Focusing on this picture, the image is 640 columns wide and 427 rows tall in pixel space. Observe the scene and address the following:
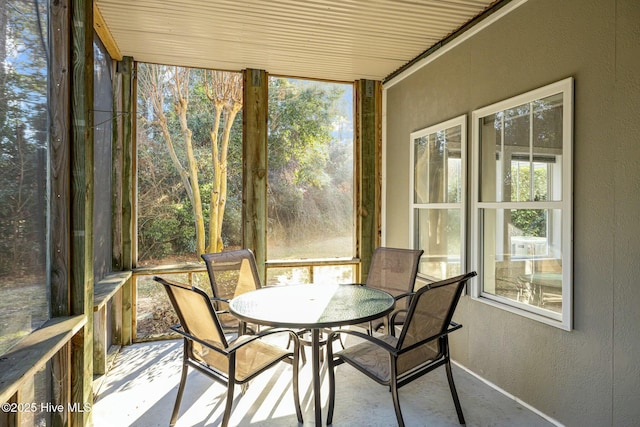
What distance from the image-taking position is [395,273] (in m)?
3.37

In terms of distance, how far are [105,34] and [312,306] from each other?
10.1 feet

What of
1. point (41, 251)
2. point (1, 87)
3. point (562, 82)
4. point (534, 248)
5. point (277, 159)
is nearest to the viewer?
point (1, 87)

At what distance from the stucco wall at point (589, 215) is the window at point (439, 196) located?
593 mm

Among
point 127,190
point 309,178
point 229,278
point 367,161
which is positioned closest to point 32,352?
point 229,278

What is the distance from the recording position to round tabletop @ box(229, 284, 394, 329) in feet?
7.25

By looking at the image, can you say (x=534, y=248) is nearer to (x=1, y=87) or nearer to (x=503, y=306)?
(x=503, y=306)

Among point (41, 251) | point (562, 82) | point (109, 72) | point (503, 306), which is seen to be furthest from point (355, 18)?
point (41, 251)

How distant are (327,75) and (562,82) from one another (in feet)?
8.99

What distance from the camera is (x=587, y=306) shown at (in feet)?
7.15

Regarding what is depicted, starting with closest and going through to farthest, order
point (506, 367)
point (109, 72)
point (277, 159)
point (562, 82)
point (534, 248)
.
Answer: point (562, 82), point (534, 248), point (506, 367), point (109, 72), point (277, 159)

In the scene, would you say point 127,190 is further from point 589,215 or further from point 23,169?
point 589,215

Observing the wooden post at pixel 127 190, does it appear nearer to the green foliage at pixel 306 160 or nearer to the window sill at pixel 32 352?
the green foliage at pixel 306 160

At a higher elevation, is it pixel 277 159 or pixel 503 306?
pixel 277 159

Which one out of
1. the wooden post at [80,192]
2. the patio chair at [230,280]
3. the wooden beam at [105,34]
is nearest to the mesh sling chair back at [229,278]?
the patio chair at [230,280]
